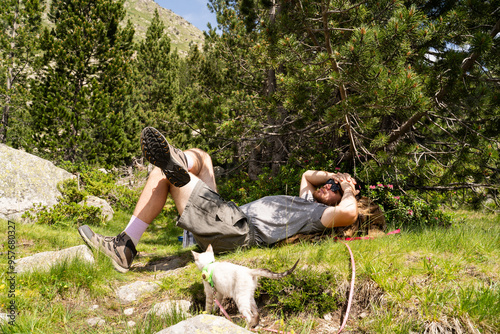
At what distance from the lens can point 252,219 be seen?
2.93m

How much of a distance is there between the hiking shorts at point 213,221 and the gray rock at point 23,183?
3.98m

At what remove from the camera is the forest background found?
2.87 metres

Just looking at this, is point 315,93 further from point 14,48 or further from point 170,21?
point 170,21

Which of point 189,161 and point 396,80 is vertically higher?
point 396,80

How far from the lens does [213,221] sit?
2637mm

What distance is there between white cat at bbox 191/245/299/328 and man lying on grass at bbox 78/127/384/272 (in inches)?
25.8

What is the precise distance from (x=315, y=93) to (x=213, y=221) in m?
2.49

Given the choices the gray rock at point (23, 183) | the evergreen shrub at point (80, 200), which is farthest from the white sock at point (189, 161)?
the gray rock at point (23, 183)

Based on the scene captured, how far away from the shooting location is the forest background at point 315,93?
287cm

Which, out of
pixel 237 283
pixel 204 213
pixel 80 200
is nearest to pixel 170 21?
pixel 80 200

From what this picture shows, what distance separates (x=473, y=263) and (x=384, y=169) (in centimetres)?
141

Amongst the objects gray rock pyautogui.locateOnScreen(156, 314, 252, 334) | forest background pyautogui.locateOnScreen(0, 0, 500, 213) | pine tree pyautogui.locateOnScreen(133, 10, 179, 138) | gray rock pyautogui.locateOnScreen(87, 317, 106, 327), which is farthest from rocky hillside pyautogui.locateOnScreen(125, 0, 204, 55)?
gray rock pyautogui.locateOnScreen(156, 314, 252, 334)

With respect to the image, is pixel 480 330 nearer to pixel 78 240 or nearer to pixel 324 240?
pixel 324 240

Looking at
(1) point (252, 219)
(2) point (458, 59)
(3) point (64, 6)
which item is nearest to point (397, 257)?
(1) point (252, 219)
